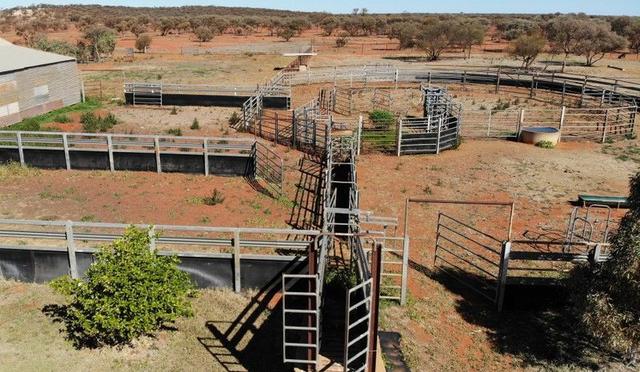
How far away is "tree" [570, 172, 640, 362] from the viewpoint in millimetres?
7461

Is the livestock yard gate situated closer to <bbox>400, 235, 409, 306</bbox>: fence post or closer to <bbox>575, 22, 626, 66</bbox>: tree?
<bbox>400, 235, 409, 306</bbox>: fence post

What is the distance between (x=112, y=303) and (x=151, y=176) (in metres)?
9.49

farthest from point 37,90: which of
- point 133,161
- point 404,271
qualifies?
point 404,271

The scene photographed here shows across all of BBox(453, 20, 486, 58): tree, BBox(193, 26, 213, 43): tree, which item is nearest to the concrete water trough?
BBox(453, 20, 486, 58): tree

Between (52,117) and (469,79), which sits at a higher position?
(469,79)

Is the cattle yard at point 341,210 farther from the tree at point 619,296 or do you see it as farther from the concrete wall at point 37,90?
the concrete wall at point 37,90

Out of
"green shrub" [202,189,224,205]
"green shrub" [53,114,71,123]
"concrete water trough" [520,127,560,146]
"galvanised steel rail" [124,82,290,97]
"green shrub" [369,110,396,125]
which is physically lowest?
"green shrub" [202,189,224,205]

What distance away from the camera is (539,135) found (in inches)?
851

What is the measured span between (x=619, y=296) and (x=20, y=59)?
26.2 meters

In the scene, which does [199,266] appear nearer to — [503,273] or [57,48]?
[503,273]

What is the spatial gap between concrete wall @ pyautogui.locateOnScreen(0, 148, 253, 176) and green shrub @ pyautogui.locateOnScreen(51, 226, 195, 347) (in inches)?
339

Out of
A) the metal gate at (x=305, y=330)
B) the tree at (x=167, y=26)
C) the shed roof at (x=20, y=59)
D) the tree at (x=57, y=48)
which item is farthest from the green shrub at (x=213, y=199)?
the tree at (x=167, y=26)

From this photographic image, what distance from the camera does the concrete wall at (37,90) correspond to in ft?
76.0

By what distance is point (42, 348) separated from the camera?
8.50 meters
